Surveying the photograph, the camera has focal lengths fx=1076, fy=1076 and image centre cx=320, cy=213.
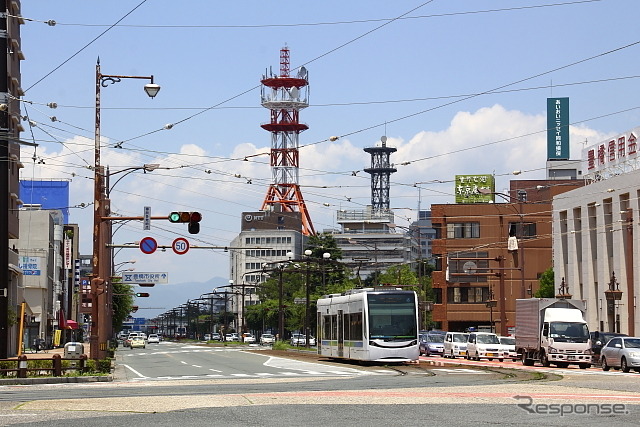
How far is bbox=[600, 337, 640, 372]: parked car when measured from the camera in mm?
41781

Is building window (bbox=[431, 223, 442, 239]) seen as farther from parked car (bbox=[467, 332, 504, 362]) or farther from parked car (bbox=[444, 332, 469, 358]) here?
parked car (bbox=[467, 332, 504, 362])

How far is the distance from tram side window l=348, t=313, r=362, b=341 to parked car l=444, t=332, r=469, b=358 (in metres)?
19.3

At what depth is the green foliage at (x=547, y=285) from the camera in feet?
347

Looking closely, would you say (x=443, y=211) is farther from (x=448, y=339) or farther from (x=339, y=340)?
(x=339, y=340)

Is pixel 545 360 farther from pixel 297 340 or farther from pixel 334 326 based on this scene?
pixel 297 340

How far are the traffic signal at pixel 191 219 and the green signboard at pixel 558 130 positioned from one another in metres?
135

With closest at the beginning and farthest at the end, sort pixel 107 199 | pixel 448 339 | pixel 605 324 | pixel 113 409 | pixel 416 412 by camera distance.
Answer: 1. pixel 416 412
2. pixel 113 409
3. pixel 107 199
4. pixel 448 339
5. pixel 605 324

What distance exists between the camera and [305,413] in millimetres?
19219

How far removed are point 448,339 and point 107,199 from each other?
23.3 meters

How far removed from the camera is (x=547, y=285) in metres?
107

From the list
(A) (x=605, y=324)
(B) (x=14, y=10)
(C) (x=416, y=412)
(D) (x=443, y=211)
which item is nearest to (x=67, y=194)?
(D) (x=443, y=211)

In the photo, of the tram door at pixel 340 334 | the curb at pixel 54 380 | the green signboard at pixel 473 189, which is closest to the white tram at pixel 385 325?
the tram door at pixel 340 334

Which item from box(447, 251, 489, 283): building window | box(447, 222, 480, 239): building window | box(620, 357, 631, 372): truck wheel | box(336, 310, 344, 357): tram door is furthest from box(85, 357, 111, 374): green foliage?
box(447, 222, 480, 239): building window

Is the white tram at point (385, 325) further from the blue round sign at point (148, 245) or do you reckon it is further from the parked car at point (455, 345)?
the parked car at point (455, 345)
